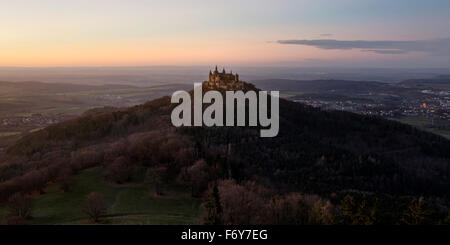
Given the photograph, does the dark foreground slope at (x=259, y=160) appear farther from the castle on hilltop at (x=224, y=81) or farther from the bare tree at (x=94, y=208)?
the castle on hilltop at (x=224, y=81)

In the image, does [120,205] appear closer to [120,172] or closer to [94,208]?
[94,208]

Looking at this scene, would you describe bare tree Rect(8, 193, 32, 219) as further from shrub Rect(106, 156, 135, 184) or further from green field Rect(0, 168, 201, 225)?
shrub Rect(106, 156, 135, 184)

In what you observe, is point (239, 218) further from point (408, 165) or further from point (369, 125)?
point (369, 125)

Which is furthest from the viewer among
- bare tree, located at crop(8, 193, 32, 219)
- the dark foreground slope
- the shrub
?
the shrub

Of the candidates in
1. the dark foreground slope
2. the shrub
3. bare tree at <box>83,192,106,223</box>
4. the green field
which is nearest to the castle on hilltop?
the dark foreground slope

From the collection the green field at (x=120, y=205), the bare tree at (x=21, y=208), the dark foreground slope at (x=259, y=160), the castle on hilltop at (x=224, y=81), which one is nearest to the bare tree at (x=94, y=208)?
the green field at (x=120, y=205)
